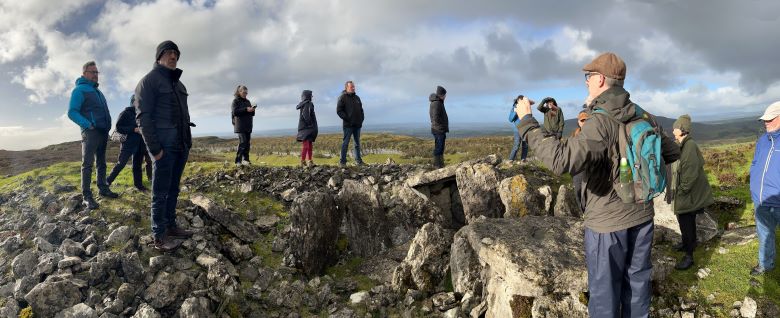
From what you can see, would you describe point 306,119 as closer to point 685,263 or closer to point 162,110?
point 162,110

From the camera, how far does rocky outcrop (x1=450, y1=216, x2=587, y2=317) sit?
6.80 metres

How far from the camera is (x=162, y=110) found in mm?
7918

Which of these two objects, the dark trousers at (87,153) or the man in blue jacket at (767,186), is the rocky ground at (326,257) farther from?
the man in blue jacket at (767,186)

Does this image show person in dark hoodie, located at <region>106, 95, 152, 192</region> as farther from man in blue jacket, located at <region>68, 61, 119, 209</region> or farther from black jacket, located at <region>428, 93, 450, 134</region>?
black jacket, located at <region>428, 93, 450, 134</region>

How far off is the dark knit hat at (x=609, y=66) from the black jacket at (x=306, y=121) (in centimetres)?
1240

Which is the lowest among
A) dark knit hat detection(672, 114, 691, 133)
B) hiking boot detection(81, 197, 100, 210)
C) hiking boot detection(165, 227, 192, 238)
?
hiking boot detection(165, 227, 192, 238)

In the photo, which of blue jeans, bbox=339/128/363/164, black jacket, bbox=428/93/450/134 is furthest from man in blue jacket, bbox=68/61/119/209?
black jacket, bbox=428/93/450/134

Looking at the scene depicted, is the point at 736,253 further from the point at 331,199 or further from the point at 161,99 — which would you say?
the point at 161,99

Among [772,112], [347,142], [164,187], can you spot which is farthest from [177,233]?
[772,112]

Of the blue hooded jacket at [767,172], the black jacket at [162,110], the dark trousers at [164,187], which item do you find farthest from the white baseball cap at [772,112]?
the dark trousers at [164,187]

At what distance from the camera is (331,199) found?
10.0 meters

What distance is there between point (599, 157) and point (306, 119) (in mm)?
12958

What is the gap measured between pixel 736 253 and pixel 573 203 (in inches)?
142

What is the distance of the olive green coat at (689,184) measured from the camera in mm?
8363
